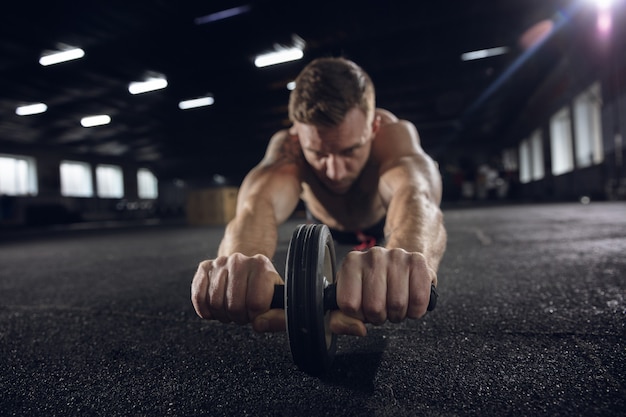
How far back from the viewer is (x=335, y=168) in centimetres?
115

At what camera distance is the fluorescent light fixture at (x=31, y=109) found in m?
7.66

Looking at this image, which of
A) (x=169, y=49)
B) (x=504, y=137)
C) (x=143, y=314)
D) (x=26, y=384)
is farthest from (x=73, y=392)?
Result: (x=504, y=137)

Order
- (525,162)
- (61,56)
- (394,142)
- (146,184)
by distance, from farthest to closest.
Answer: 1. (146,184)
2. (525,162)
3. (61,56)
4. (394,142)

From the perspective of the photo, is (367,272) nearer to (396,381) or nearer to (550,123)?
(396,381)

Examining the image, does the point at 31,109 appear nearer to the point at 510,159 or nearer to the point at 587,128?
the point at 587,128

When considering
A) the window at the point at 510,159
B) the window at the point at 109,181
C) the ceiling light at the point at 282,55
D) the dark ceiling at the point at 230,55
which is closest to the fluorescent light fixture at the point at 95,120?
the dark ceiling at the point at 230,55

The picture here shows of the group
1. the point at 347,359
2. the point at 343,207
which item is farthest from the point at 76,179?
the point at 347,359

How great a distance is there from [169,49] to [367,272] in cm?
554

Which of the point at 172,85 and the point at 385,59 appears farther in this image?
the point at 172,85

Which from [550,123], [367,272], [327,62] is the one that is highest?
[550,123]

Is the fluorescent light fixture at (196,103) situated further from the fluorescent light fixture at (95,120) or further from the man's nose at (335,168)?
the man's nose at (335,168)

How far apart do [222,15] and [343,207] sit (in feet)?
13.4

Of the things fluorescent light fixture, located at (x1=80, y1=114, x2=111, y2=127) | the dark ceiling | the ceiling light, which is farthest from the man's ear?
fluorescent light fixture, located at (x1=80, y1=114, x2=111, y2=127)

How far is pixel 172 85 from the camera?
6.63m
